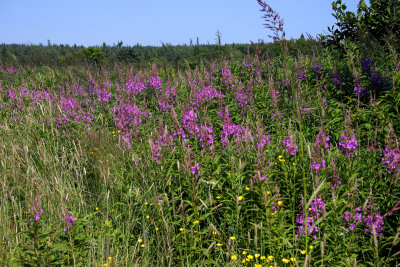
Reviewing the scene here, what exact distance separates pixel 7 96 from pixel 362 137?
295 inches

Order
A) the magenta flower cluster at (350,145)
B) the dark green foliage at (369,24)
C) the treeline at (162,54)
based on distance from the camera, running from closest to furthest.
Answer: the magenta flower cluster at (350,145), the dark green foliage at (369,24), the treeline at (162,54)

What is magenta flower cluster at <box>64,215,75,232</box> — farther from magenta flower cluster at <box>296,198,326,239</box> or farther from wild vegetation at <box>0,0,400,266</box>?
magenta flower cluster at <box>296,198,326,239</box>

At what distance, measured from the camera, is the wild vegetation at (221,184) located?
2.51 metres

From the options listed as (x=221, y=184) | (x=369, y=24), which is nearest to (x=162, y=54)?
(x=369, y=24)

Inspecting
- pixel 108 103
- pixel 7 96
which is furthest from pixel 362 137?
pixel 7 96

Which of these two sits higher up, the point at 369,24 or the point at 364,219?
the point at 369,24

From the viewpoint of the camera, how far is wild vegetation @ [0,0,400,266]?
8.25 ft

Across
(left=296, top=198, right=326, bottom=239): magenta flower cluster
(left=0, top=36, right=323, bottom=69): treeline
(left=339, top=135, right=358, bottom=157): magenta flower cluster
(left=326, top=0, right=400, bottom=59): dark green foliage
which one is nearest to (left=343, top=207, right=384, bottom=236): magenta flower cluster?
(left=296, top=198, right=326, bottom=239): magenta flower cluster

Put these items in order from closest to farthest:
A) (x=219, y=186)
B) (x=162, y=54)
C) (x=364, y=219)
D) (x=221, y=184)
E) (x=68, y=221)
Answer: (x=68, y=221) → (x=364, y=219) → (x=219, y=186) → (x=221, y=184) → (x=162, y=54)

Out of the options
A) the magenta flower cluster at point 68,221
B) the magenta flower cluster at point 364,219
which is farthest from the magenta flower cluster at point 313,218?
the magenta flower cluster at point 68,221

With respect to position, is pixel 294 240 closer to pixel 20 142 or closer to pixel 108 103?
pixel 20 142

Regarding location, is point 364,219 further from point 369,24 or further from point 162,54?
point 162,54

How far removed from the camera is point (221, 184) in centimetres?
319

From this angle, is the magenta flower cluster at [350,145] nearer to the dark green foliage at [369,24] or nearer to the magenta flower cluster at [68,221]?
the magenta flower cluster at [68,221]
